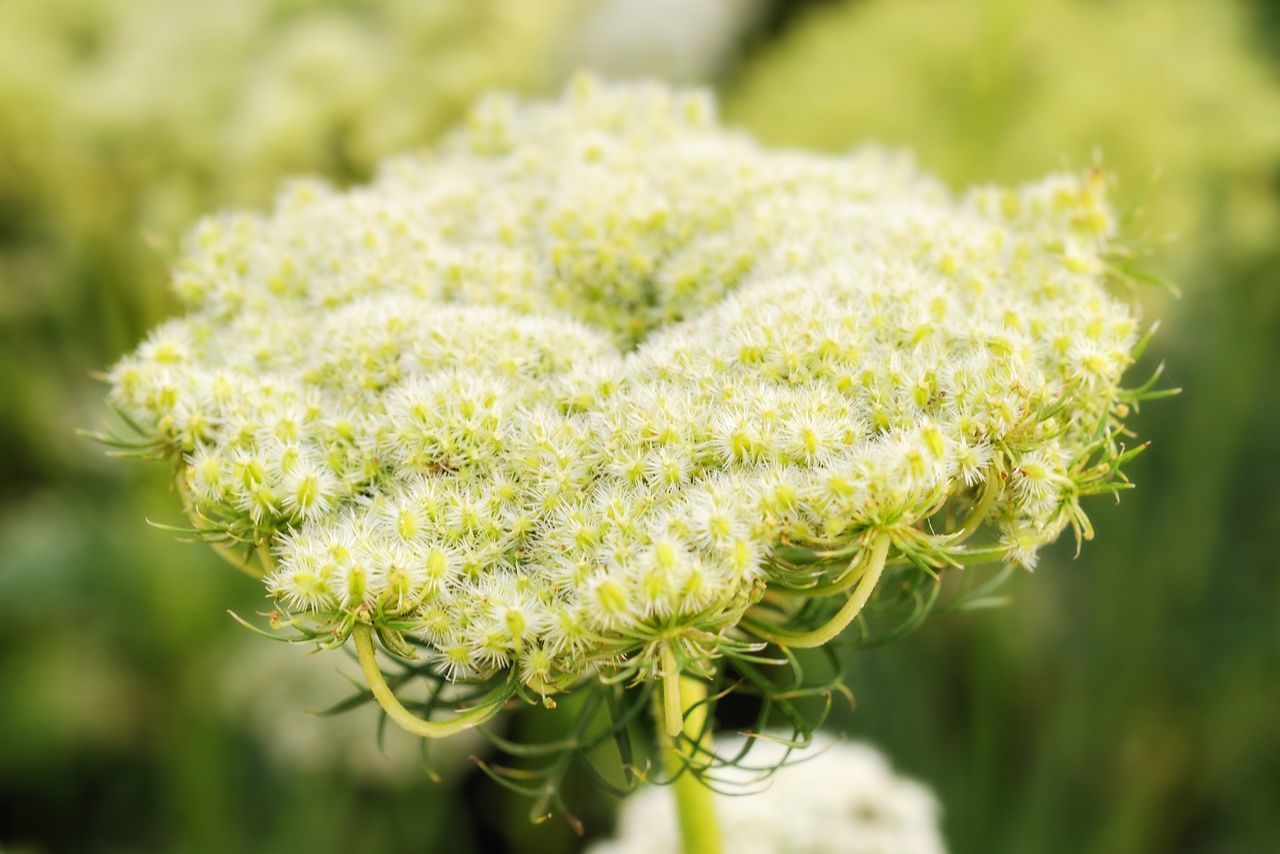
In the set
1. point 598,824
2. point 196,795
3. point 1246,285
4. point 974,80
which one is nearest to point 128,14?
point 196,795

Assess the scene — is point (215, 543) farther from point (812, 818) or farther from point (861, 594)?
point (812, 818)

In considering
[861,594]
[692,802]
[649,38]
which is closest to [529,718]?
[692,802]

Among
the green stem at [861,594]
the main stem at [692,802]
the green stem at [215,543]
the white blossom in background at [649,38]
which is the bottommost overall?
the main stem at [692,802]

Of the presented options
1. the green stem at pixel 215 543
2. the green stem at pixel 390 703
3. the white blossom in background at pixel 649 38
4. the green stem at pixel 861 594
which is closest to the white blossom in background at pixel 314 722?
the green stem at pixel 215 543

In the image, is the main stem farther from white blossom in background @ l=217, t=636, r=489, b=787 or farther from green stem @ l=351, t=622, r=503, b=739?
white blossom in background @ l=217, t=636, r=489, b=787

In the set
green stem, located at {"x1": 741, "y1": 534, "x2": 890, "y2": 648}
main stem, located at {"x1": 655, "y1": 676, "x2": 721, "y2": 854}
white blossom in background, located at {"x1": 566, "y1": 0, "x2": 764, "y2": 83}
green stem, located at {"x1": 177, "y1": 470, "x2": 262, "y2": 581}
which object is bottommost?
main stem, located at {"x1": 655, "y1": 676, "x2": 721, "y2": 854}

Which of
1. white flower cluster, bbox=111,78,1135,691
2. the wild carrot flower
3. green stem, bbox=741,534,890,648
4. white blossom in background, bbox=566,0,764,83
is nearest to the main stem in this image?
the wild carrot flower

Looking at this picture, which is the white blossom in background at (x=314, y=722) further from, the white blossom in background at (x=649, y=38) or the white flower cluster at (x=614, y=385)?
the white blossom in background at (x=649, y=38)
